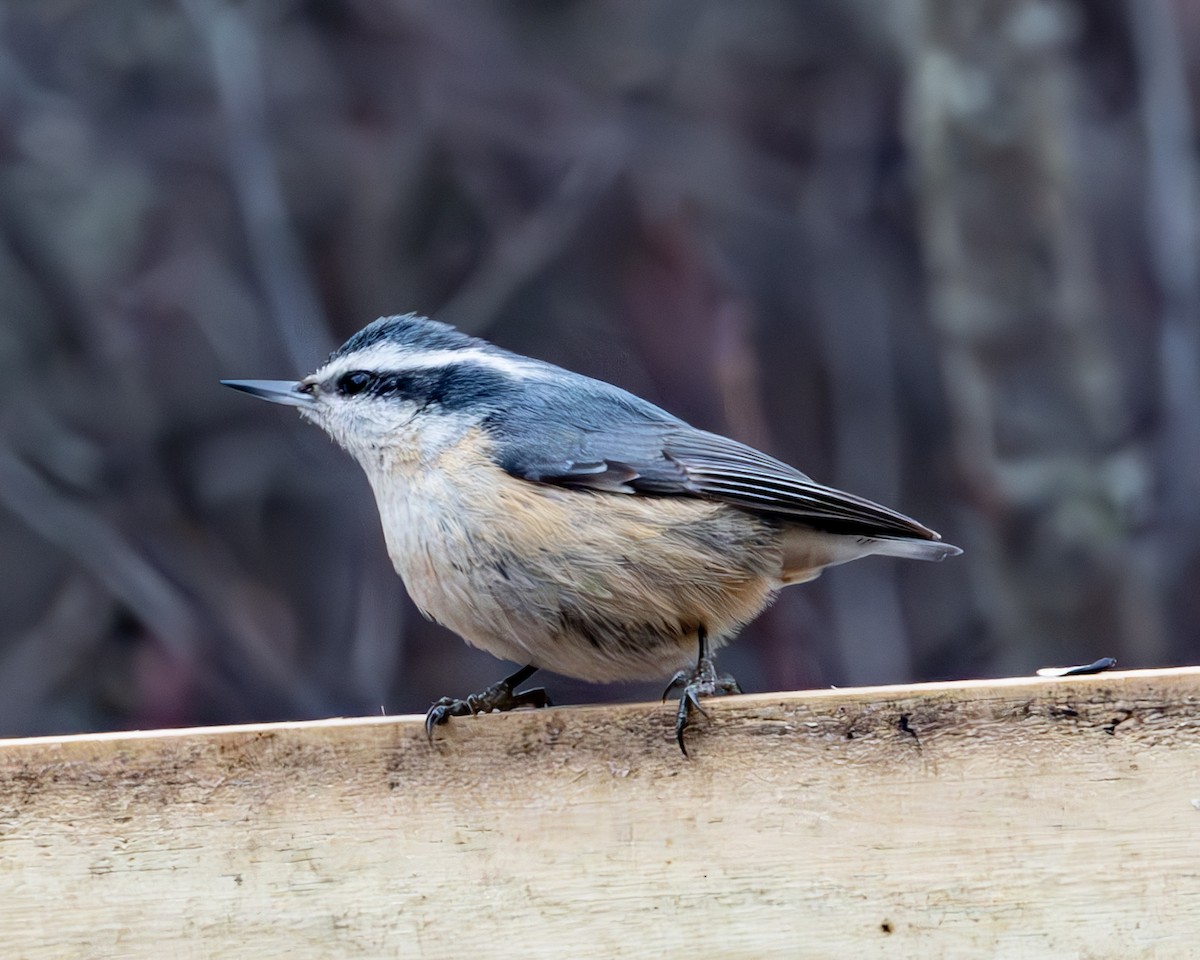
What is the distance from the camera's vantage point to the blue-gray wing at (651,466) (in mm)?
2994

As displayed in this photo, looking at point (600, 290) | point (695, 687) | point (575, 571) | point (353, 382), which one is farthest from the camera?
point (600, 290)

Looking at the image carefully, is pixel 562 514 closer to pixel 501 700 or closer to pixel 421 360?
pixel 501 700

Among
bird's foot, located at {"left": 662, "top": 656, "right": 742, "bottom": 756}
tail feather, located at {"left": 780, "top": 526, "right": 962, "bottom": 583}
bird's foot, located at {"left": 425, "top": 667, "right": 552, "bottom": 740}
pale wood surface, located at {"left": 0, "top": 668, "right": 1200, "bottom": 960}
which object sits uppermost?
tail feather, located at {"left": 780, "top": 526, "right": 962, "bottom": 583}

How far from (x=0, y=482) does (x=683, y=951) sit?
4086 mm

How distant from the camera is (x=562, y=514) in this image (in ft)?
9.39

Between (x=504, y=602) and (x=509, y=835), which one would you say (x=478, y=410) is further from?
(x=509, y=835)

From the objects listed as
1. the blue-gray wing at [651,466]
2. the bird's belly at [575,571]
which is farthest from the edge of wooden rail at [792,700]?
the blue-gray wing at [651,466]

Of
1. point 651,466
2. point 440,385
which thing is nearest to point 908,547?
point 651,466

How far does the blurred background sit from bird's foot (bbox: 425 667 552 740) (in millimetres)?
2205

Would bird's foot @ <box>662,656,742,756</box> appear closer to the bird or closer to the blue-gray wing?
the bird

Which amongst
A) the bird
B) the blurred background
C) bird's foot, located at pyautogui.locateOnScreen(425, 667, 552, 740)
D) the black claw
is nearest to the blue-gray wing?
the bird

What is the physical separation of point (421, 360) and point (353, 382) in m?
0.17

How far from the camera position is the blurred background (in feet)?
18.1

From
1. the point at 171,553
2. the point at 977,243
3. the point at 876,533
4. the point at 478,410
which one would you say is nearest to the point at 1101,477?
the point at 977,243
